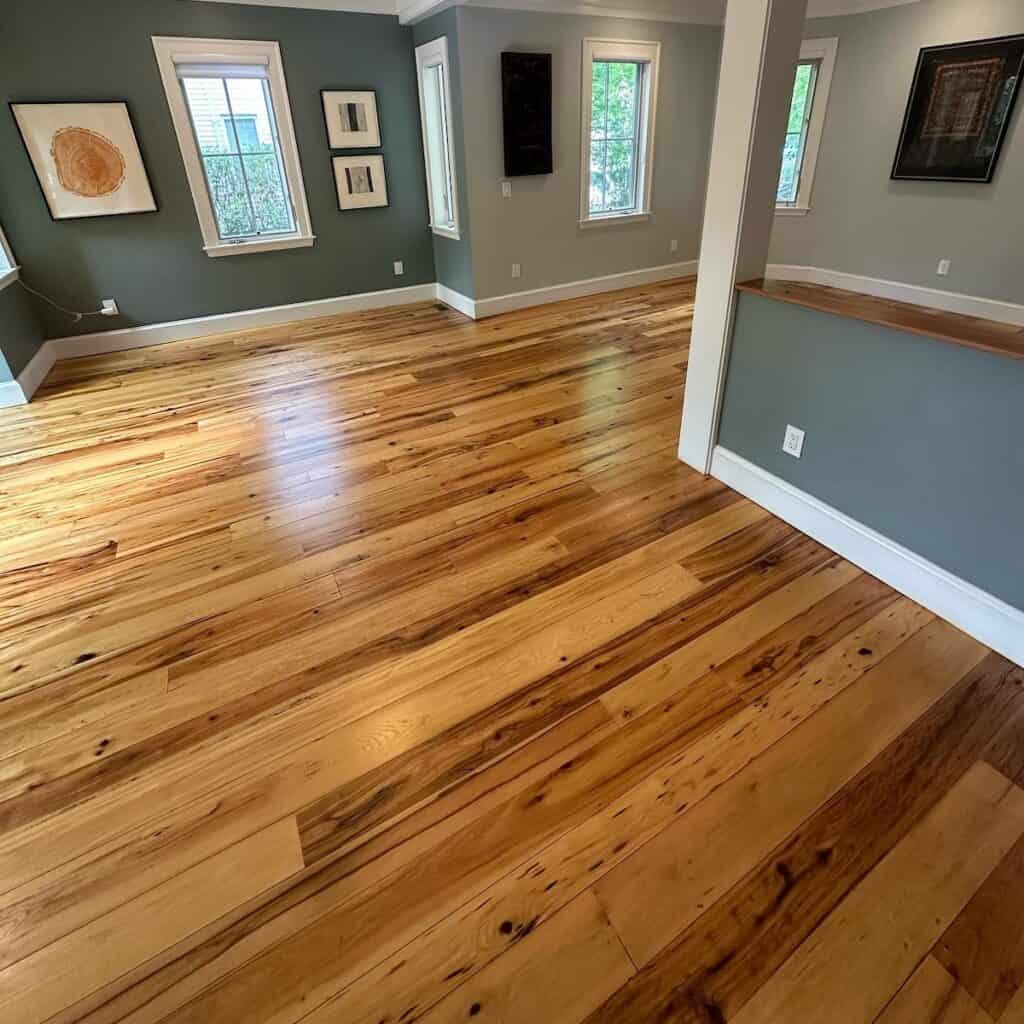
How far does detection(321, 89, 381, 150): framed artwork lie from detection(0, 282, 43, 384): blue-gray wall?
8.48ft

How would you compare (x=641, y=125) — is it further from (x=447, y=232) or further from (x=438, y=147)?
(x=447, y=232)

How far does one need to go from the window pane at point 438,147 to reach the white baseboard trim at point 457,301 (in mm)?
583

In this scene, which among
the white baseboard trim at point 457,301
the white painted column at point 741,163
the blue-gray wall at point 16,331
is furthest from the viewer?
the white baseboard trim at point 457,301

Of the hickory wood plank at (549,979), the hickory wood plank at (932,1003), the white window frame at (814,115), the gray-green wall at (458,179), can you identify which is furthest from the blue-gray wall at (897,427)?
the white window frame at (814,115)

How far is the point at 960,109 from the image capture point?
444cm

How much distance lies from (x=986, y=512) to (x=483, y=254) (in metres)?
4.25

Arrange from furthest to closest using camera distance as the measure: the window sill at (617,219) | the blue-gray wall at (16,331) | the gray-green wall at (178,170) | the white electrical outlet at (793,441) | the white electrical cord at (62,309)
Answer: the window sill at (617,219), the white electrical cord at (62,309), the gray-green wall at (178,170), the blue-gray wall at (16,331), the white electrical outlet at (793,441)

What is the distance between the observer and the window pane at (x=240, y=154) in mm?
4430

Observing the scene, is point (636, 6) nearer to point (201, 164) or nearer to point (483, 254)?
point (483, 254)

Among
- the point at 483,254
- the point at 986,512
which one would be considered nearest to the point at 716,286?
the point at 986,512

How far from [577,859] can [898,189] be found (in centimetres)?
602

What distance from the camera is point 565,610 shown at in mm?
2023

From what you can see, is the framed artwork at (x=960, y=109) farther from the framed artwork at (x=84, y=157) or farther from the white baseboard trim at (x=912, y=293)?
the framed artwork at (x=84, y=157)

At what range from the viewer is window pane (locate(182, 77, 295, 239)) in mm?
4430
